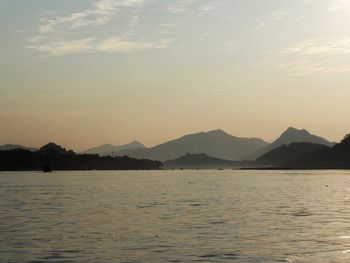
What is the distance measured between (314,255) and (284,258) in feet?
7.75

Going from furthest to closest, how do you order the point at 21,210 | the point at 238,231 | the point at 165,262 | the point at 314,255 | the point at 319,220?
the point at 21,210 → the point at 319,220 → the point at 238,231 → the point at 314,255 → the point at 165,262

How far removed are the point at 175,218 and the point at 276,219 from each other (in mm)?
11043

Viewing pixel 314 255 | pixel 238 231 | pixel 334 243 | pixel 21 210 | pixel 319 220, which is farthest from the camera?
pixel 21 210

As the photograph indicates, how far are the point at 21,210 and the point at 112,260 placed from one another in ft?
147

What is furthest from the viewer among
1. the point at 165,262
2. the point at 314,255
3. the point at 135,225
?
the point at 135,225

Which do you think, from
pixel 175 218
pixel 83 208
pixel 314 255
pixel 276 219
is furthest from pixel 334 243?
pixel 83 208

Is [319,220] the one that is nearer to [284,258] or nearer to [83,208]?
[284,258]

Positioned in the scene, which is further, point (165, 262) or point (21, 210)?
point (21, 210)

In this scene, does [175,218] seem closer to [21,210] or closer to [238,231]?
[238,231]

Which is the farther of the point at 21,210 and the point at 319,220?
the point at 21,210

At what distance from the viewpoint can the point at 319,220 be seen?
63.3m

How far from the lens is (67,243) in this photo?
45.2 m

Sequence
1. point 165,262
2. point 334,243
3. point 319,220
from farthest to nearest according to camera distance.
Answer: point 319,220, point 334,243, point 165,262

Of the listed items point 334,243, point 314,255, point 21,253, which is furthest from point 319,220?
point 21,253
